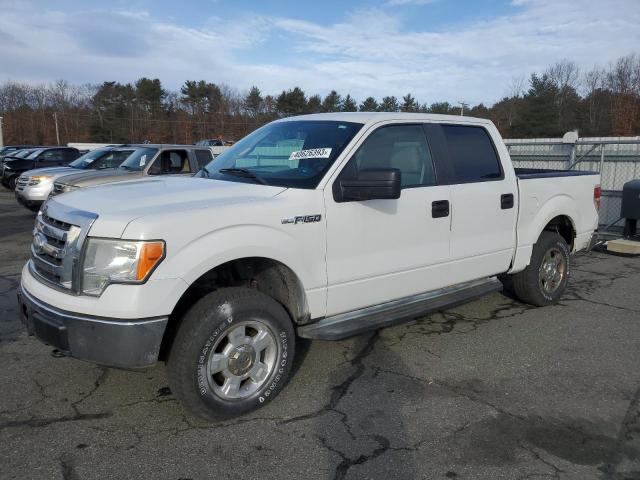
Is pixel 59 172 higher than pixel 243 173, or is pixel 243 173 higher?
pixel 243 173

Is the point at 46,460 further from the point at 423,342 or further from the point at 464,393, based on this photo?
the point at 423,342

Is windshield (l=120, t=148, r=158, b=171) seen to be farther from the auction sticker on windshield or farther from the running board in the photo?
the running board

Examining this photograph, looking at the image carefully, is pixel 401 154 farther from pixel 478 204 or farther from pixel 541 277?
pixel 541 277

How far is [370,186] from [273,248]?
0.78 m

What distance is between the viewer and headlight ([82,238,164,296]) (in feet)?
9.82

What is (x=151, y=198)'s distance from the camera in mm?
3434

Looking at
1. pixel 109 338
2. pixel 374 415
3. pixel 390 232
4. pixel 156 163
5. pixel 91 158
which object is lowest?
pixel 374 415

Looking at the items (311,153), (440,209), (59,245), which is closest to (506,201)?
(440,209)

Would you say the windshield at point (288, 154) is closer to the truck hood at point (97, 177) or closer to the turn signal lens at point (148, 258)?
the turn signal lens at point (148, 258)

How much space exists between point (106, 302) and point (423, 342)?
9.38 feet

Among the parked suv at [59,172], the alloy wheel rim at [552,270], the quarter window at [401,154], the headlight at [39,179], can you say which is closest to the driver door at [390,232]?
the quarter window at [401,154]

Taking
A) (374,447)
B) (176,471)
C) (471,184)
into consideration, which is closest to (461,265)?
(471,184)

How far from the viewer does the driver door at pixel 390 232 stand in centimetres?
387

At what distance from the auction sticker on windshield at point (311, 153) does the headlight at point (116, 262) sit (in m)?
1.41
